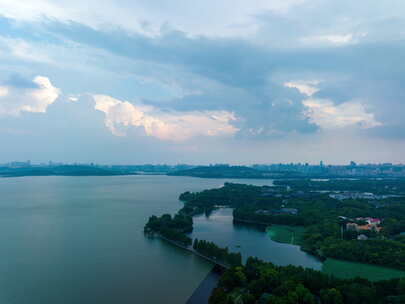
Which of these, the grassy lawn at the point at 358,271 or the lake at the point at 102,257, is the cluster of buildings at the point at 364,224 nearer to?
the lake at the point at 102,257

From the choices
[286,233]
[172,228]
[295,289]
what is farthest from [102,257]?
[286,233]

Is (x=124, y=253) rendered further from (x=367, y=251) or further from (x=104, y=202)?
(x=104, y=202)

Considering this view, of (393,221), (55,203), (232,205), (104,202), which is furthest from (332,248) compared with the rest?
(55,203)

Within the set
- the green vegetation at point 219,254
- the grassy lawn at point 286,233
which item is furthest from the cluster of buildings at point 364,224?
the green vegetation at point 219,254

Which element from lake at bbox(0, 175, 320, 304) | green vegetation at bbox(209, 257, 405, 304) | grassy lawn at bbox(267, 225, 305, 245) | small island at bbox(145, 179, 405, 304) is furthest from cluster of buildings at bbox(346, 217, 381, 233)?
green vegetation at bbox(209, 257, 405, 304)

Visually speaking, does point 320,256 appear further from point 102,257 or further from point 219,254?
point 102,257

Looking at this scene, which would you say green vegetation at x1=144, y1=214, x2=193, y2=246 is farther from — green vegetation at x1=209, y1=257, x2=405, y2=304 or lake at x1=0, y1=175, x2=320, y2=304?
green vegetation at x1=209, y1=257, x2=405, y2=304
